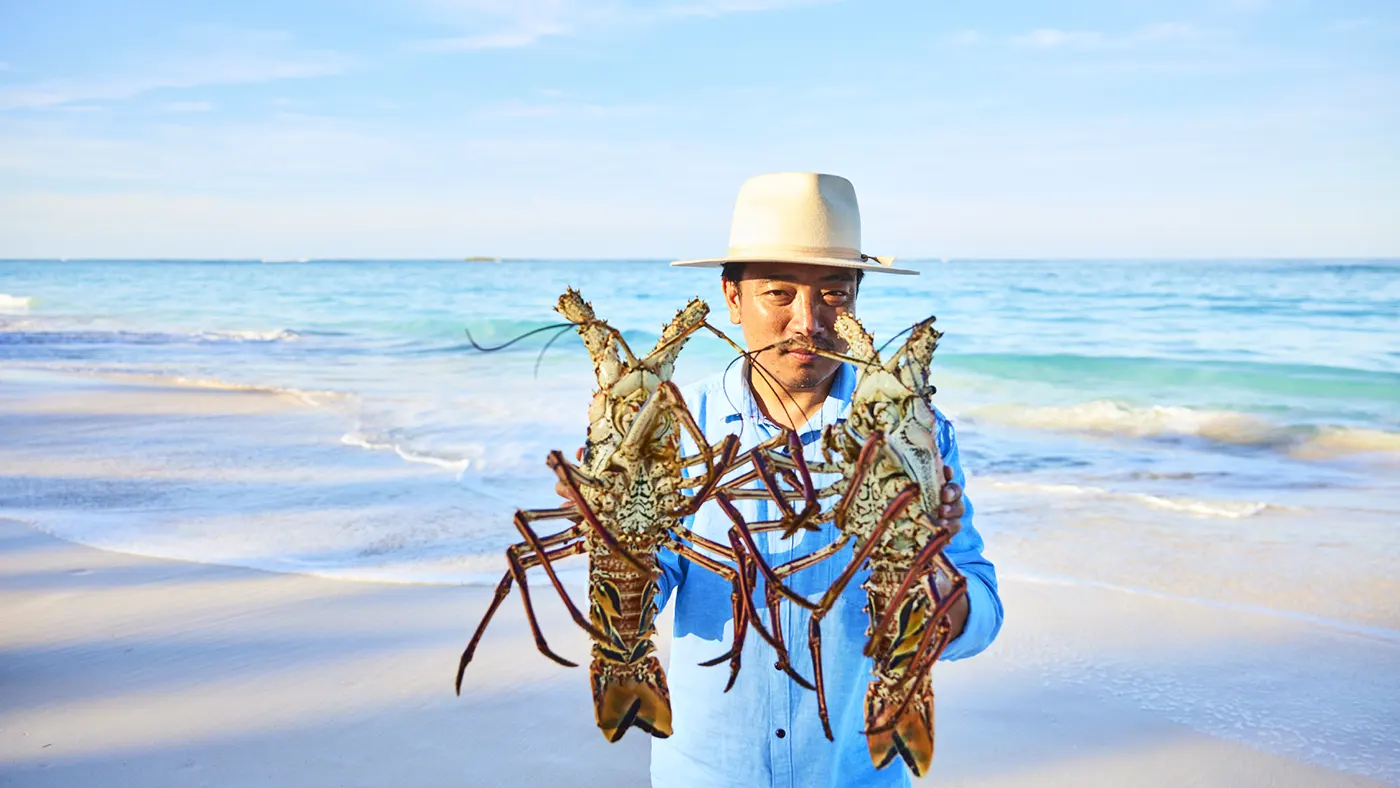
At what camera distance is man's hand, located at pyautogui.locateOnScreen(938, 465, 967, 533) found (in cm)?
250

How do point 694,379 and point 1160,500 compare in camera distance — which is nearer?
point 1160,500

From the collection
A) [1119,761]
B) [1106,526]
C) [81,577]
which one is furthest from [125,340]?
[1119,761]

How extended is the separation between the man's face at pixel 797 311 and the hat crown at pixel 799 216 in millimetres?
74

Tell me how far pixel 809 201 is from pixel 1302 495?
954 centimetres

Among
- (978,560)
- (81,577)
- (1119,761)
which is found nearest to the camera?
(978,560)

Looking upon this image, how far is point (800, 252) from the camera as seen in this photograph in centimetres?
305

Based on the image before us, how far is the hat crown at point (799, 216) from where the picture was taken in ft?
10.2

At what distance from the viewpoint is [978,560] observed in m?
2.78

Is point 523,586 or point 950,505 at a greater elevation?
point 950,505

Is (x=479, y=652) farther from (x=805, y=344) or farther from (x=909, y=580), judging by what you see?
(x=909, y=580)

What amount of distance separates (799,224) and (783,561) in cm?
103

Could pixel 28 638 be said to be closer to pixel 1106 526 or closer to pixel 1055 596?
pixel 1055 596

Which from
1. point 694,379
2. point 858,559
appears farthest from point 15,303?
point 858,559

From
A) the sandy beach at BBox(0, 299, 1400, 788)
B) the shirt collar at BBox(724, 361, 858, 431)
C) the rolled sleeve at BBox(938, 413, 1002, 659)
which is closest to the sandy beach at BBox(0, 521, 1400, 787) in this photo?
the sandy beach at BBox(0, 299, 1400, 788)
